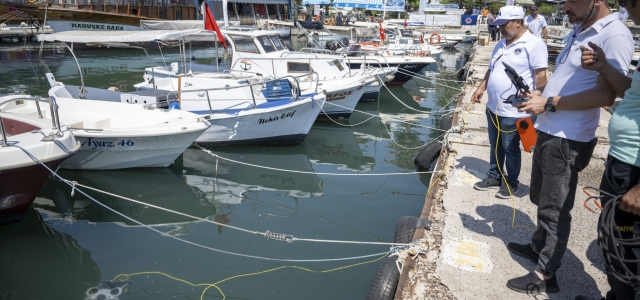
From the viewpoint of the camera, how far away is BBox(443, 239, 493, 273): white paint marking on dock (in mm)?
3654

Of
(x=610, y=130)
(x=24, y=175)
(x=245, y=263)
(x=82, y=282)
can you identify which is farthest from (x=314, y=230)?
(x=610, y=130)

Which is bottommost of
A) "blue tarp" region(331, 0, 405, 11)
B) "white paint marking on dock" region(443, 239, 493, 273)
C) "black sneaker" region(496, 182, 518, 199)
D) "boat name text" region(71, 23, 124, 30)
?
"white paint marking on dock" region(443, 239, 493, 273)

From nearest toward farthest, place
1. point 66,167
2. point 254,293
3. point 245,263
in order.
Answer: point 254,293
point 245,263
point 66,167

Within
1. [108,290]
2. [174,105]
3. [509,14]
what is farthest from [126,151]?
[509,14]

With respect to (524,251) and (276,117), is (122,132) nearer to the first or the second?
(276,117)

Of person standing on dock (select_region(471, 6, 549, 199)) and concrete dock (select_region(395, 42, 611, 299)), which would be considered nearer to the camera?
concrete dock (select_region(395, 42, 611, 299))

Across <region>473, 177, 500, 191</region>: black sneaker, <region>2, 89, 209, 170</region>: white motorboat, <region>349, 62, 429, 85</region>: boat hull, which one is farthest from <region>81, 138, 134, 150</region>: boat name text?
<region>349, 62, 429, 85</region>: boat hull

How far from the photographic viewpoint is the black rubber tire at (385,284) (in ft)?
12.4

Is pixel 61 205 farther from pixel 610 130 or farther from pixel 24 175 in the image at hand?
pixel 610 130

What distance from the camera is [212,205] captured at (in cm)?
748

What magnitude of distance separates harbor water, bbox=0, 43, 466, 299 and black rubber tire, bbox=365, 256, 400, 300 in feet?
1.54

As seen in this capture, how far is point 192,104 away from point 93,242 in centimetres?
464

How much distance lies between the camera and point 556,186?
3.03 m

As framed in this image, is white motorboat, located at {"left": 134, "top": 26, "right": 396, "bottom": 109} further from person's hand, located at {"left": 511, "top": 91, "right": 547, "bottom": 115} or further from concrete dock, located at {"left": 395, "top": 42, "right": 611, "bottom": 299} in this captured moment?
person's hand, located at {"left": 511, "top": 91, "right": 547, "bottom": 115}
